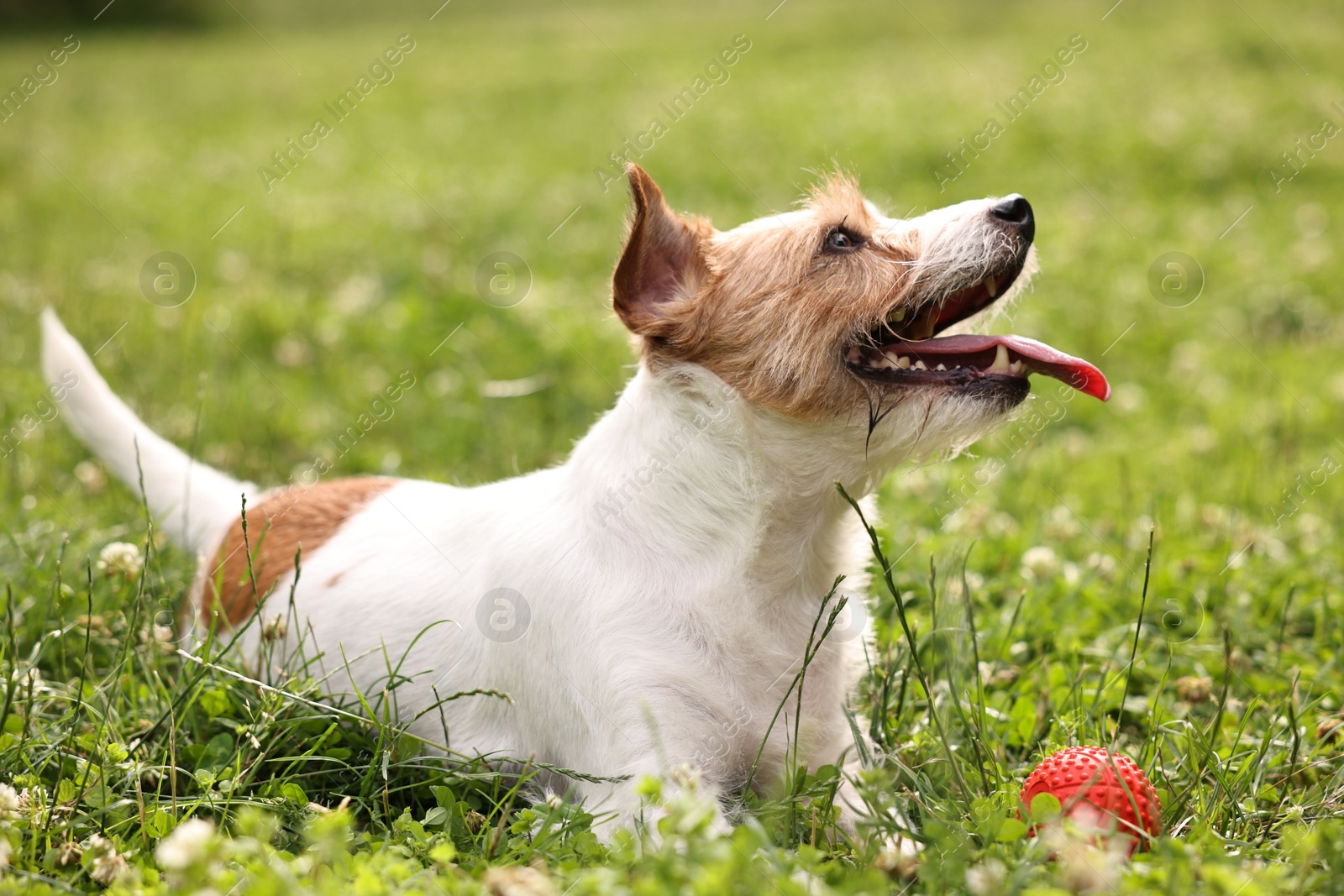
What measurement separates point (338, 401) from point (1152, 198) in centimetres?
770

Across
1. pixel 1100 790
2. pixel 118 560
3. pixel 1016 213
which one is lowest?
pixel 1100 790

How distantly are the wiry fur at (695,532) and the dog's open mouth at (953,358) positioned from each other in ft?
0.15

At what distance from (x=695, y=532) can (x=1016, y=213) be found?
1238 mm

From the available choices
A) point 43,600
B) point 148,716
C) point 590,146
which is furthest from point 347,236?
point 148,716

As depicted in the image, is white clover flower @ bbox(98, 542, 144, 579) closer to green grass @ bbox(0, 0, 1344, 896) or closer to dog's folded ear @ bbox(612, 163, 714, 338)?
green grass @ bbox(0, 0, 1344, 896)

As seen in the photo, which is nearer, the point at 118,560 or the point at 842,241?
the point at 842,241

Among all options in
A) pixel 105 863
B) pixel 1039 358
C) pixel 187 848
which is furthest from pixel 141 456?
pixel 1039 358

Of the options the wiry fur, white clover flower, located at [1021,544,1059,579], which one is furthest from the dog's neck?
white clover flower, located at [1021,544,1059,579]

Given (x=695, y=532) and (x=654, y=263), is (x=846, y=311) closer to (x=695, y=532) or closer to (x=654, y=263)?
(x=654, y=263)

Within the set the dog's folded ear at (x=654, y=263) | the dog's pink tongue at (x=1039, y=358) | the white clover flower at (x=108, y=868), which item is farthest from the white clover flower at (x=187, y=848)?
the dog's pink tongue at (x=1039, y=358)

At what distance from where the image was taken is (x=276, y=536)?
3453 mm

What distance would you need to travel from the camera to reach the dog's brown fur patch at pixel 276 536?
3.32 m

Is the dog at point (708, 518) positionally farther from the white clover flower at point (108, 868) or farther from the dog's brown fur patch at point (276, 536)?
the white clover flower at point (108, 868)

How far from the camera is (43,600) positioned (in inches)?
136
